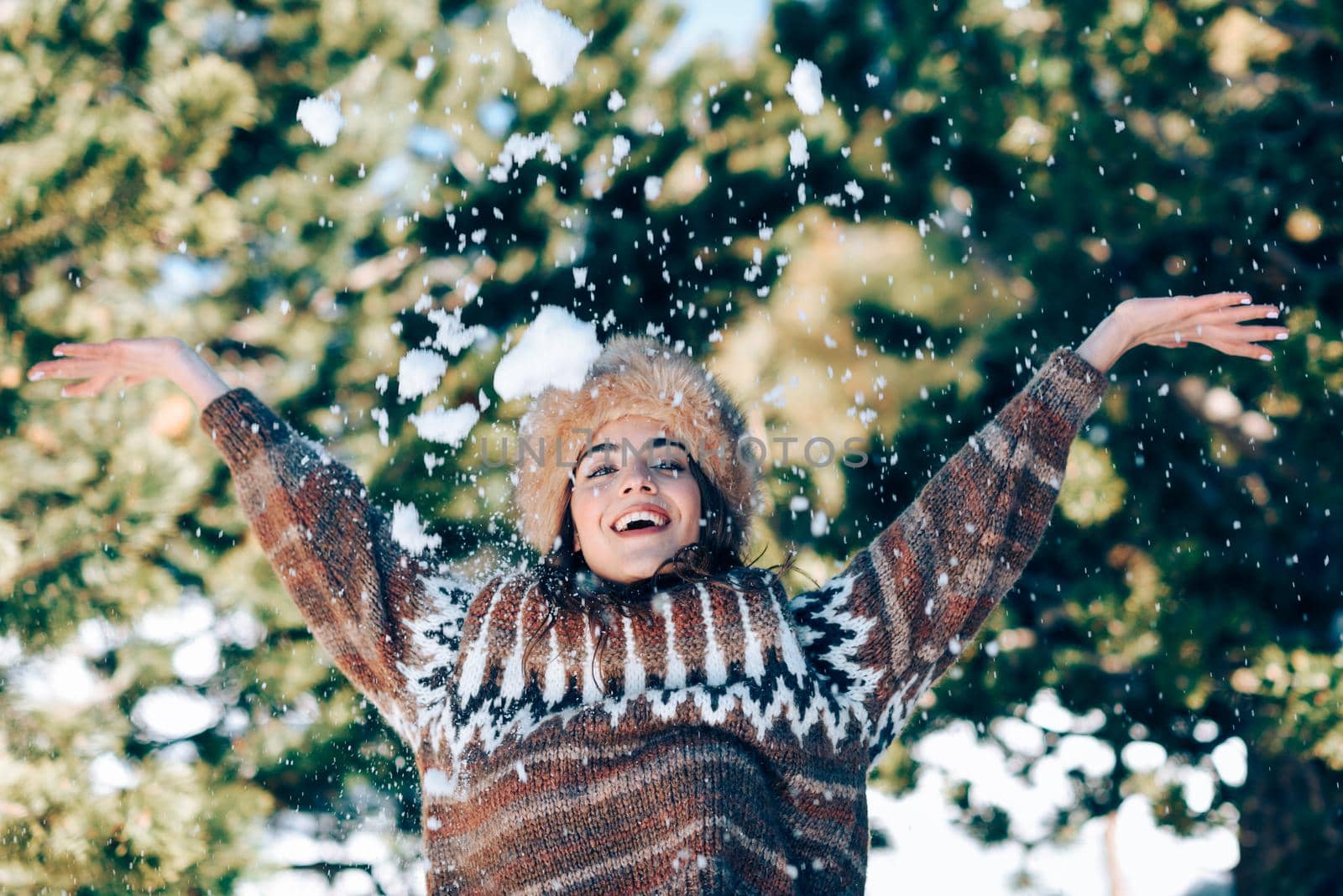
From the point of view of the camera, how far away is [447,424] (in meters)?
3.65

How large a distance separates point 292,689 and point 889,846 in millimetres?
2128

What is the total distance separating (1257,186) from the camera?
3.34 metres

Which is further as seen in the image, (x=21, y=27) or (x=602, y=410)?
(x=21, y=27)

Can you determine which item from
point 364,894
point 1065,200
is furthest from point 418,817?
point 1065,200

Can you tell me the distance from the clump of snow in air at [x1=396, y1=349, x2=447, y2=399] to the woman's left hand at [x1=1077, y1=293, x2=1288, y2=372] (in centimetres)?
203

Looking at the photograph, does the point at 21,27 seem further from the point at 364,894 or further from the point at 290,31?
the point at 364,894

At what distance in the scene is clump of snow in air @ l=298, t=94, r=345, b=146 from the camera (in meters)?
3.58

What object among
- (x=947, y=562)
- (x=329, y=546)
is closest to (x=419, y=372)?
(x=329, y=546)

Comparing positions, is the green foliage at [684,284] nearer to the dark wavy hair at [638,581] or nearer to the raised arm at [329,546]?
the raised arm at [329,546]

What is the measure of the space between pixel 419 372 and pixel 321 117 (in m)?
0.81

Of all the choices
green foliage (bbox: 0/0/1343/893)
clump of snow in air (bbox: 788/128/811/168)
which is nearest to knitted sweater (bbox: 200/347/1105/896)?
green foliage (bbox: 0/0/1343/893)

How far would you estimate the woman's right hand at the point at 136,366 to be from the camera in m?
2.32

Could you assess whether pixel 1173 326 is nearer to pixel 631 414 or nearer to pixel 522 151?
pixel 631 414

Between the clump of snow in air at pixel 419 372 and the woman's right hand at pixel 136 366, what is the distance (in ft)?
3.97
